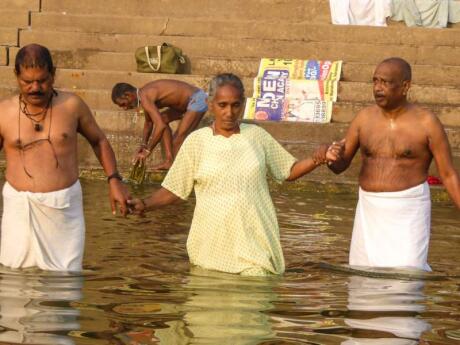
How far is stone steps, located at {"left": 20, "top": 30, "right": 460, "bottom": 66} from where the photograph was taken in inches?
623

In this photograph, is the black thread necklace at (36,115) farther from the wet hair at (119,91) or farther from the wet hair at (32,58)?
the wet hair at (119,91)

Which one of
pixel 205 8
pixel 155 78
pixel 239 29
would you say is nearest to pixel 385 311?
pixel 155 78

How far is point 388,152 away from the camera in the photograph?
789cm

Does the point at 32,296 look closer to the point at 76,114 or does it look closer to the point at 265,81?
the point at 76,114

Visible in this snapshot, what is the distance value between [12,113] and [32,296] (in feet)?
3.49

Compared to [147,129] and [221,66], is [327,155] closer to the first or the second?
[147,129]

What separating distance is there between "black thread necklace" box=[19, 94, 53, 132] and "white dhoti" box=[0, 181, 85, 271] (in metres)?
0.37

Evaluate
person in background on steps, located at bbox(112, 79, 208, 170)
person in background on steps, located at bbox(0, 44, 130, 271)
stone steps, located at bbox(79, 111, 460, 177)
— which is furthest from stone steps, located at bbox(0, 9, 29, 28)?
person in background on steps, located at bbox(0, 44, 130, 271)

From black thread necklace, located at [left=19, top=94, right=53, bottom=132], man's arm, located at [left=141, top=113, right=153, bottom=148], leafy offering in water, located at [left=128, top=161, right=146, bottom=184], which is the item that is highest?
black thread necklace, located at [left=19, top=94, right=53, bottom=132]

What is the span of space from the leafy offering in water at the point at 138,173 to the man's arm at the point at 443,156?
5.44 metres

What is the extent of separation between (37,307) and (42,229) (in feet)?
2.52

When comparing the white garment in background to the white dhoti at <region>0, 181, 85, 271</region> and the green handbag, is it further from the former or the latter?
the white dhoti at <region>0, 181, 85, 271</region>

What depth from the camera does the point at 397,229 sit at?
25.6 ft

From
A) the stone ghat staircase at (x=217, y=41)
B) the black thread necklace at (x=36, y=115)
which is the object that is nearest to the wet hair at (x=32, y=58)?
the black thread necklace at (x=36, y=115)
